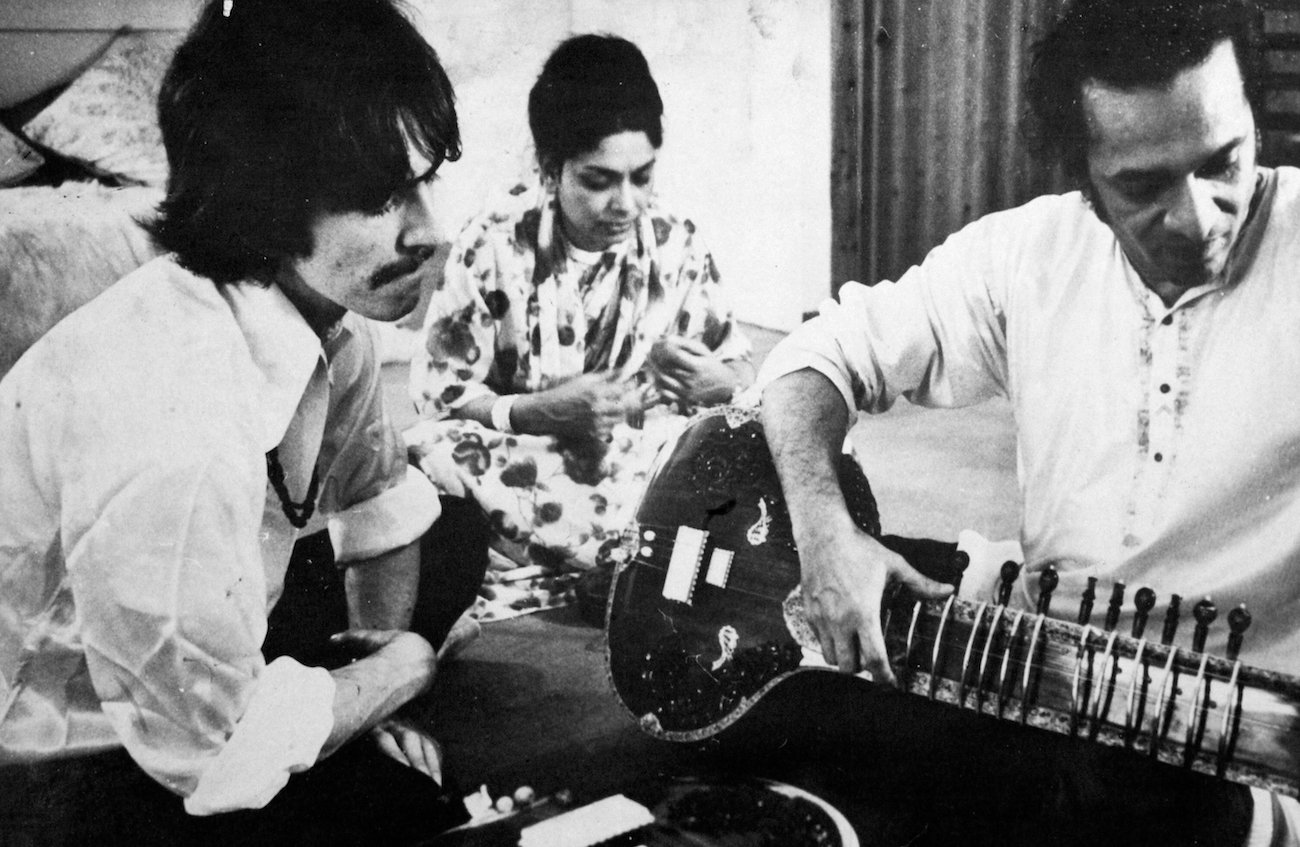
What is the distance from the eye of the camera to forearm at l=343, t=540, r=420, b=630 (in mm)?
1652

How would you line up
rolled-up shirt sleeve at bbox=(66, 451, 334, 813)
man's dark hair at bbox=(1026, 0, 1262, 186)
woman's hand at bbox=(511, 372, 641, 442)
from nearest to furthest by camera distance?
man's dark hair at bbox=(1026, 0, 1262, 186) < rolled-up shirt sleeve at bbox=(66, 451, 334, 813) < woman's hand at bbox=(511, 372, 641, 442)

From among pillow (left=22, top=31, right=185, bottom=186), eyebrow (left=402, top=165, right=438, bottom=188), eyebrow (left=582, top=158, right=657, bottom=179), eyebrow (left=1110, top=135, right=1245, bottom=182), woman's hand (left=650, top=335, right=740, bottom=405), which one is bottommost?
woman's hand (left=650, top=335, right=740, bottom=405)

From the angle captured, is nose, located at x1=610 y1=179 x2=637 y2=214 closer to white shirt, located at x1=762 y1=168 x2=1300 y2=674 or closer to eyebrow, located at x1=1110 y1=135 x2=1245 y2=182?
white shirt, located at x1=762 y1=168 x2=1300 y2=674

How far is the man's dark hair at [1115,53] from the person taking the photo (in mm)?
1222

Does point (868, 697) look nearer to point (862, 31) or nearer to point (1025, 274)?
point (1025, 274)

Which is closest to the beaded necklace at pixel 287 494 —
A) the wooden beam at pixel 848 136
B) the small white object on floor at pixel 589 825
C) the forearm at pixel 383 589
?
the forearm at pixel 383 589

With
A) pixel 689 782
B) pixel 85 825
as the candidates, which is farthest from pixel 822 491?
pixel 85 825

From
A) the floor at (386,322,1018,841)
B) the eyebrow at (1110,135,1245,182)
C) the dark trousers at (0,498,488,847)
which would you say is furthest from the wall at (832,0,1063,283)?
the dark trousers at (0,498,488,847)

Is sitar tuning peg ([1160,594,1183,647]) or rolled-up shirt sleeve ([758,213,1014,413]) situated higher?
rolled-up shirt sleeve ([758,213,1014,413])

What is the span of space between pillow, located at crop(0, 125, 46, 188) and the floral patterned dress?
0.55m

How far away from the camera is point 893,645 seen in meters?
1.38

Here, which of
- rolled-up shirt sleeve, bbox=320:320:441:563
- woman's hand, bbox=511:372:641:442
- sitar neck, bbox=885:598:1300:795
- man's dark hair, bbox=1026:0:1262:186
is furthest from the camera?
woman's hand, bbox=511:372:641:442

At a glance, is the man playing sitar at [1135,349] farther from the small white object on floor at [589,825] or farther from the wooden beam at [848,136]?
the small white object on floor at [589,825]

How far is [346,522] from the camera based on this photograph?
164 cm
